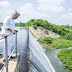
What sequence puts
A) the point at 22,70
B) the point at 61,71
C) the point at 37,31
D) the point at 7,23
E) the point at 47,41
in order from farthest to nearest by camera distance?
the point at 37,31, the point at 47,41, the point at 61,71, the point at 22,70, the point at 7,23

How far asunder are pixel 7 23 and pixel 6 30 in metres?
0.22

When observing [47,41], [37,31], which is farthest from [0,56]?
[37,31]

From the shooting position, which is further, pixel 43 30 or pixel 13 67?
pixel 43 30

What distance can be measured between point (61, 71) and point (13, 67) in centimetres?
885

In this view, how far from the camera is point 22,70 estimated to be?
6844 millimetres

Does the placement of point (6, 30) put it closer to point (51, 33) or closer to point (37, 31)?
point (37, 31)

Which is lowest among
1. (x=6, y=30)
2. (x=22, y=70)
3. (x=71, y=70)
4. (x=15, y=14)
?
(x=71, y=70)

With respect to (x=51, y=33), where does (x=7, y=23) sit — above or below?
above

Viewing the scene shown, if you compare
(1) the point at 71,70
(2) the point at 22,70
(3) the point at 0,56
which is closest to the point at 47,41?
(1) the point at 71,70

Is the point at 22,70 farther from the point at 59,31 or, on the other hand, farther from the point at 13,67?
the point at 59,31

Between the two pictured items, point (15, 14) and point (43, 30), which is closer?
point (15, 14)

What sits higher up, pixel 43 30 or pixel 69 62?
pixel 43 30

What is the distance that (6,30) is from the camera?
12.2 ft

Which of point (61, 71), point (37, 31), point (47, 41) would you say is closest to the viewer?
point (61, 71)
